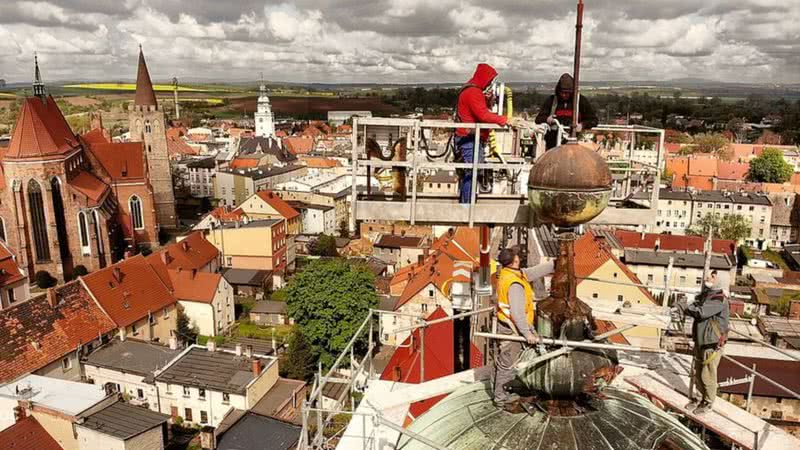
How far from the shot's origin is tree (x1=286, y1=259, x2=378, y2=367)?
36.5 metres

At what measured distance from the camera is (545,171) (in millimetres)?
5129

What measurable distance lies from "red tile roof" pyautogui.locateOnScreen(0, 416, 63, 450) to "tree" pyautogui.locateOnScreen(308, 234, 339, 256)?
38.0 m

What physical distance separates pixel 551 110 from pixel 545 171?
364 centimetres

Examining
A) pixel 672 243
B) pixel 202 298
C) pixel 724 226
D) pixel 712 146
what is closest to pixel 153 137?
pixel 202 298

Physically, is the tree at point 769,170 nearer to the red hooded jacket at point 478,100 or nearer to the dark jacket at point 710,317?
the dark jacket at point 710,317

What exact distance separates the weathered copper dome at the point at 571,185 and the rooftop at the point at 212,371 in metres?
28.2

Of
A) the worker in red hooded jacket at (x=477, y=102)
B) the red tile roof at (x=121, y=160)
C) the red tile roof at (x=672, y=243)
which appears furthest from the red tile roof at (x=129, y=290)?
the red tile roof at (x=672, y=243)

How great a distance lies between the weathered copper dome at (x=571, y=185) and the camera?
16.3 ft

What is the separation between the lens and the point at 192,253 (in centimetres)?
4950

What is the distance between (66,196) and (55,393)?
37014 millimetres

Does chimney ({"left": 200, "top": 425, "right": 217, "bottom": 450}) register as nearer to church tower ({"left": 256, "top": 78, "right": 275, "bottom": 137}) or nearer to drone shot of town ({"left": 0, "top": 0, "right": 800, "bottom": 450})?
drone shot of town ({"left": 0, "top": 0, "right": 800, "bottom": 450})

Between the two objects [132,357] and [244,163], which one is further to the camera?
[244,163]

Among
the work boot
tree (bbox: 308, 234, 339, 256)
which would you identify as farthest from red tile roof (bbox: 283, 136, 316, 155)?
the work boot

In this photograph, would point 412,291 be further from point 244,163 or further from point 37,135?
point 244,163
